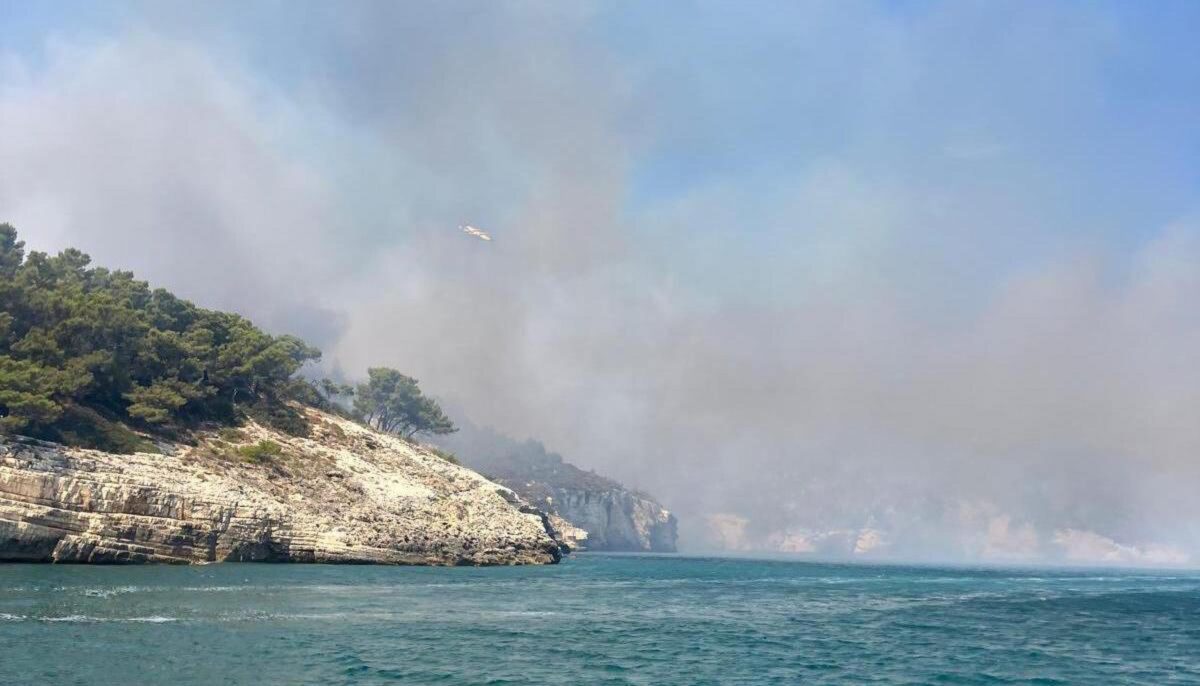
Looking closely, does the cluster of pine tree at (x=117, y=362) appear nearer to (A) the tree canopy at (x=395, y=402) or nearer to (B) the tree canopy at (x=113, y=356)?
(B) the tree canopy at (x=113, y=356)

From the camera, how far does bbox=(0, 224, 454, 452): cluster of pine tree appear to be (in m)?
79.2

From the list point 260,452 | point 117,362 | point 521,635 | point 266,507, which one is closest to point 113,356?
point 117,362

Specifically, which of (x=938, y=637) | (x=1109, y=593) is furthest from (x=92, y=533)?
(x=1109, y=593)

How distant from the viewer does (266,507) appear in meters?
82.5

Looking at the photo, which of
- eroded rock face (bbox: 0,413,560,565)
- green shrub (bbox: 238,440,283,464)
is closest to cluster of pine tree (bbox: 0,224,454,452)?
eroded rock face (bbox: 0,413,560,565)

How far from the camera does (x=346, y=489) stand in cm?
9881

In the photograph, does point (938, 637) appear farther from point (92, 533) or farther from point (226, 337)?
point (226, 337)

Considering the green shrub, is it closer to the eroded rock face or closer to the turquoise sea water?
the eroded rock face

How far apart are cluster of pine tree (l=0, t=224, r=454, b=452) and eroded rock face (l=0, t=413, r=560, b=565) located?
491 cm

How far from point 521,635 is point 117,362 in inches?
2898

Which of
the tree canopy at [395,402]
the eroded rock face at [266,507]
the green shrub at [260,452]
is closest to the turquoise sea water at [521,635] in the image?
the eroded rock face at [266,507]

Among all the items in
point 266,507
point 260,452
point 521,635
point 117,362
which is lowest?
point 521,635

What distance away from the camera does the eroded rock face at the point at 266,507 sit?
67000mm

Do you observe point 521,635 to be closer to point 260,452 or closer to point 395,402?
point 260,452
